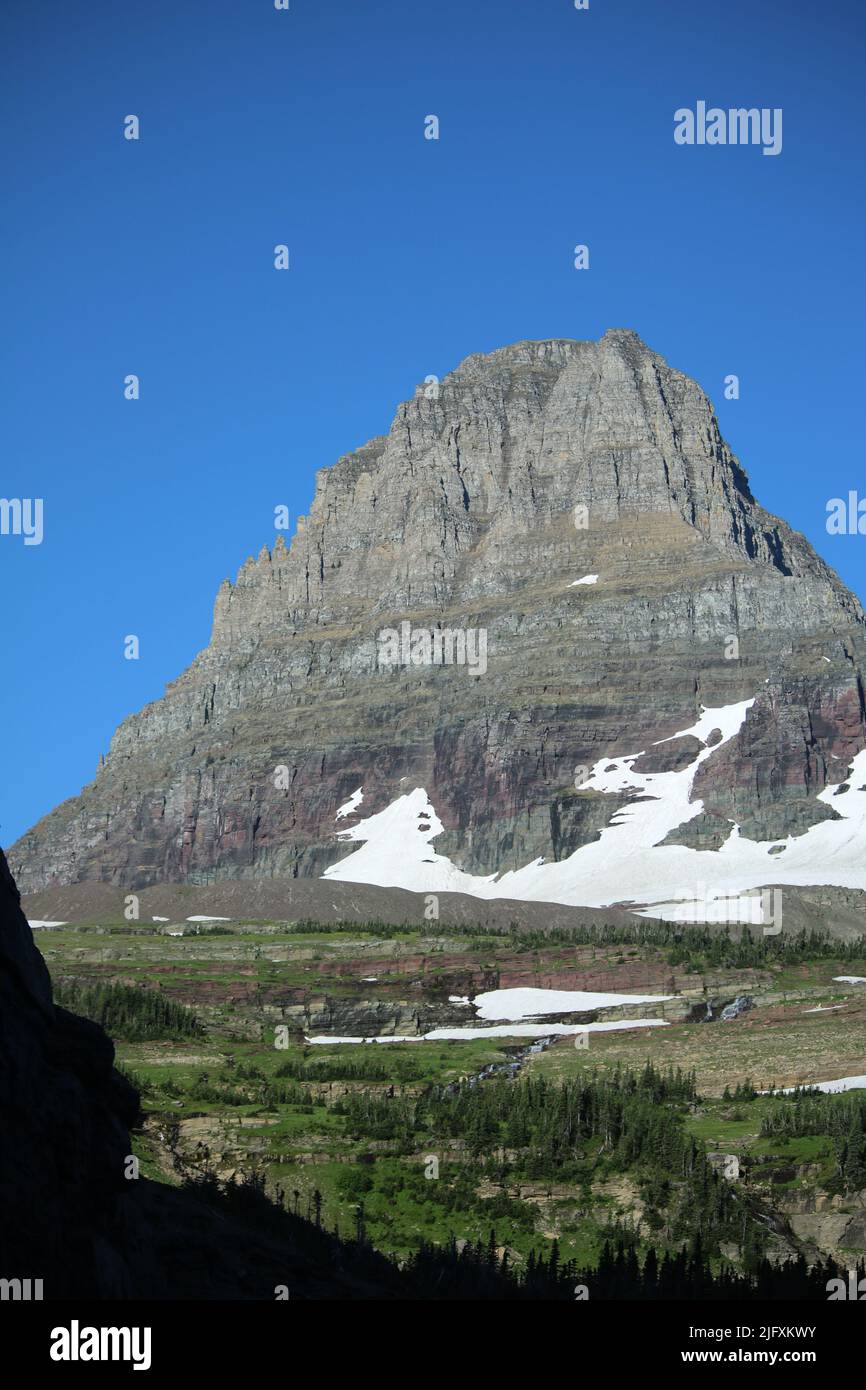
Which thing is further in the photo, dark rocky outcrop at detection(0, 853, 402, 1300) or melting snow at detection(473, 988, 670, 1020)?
melting snow at detection(473, 988, 670, 1020)

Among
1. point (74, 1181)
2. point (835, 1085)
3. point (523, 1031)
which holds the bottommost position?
point (835, 1085)

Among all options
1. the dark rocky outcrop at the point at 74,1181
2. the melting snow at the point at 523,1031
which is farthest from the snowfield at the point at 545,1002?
the dark rocky outcrop at the point at 74,1181

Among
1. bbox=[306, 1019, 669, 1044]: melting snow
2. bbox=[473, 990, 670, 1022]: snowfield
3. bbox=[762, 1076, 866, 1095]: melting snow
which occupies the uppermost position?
bbox=[473, 990, 670, 1022]: snowfield

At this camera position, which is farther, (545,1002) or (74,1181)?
(545,1002)

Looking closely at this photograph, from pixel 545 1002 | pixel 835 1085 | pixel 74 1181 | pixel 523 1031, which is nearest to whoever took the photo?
pixel 74 1181

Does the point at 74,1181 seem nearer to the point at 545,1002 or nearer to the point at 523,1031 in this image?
the point at 523,1031

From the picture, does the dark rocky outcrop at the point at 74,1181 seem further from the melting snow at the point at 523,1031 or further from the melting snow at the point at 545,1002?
the melting snow at the point at 545,1002

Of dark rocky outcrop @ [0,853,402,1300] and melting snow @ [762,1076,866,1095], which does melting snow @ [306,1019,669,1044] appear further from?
dark rocky outcrop @ [0,853,402,1300]

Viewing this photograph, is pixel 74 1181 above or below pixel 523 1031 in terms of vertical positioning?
above

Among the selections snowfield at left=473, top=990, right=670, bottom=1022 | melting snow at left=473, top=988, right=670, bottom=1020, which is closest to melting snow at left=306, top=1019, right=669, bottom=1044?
snowfield at left=473, top=990, right=670, bottom=1022

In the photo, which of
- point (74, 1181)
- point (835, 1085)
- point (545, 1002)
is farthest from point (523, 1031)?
point (74, 1181)

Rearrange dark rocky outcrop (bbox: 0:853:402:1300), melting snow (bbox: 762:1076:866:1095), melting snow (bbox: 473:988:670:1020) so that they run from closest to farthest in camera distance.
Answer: dark rocky outcrop (bbox: 0:853:402:1300) < melting snow (bbox: 762:1076:866:1095) < melting snow (bbox: 473:988:670:1020)

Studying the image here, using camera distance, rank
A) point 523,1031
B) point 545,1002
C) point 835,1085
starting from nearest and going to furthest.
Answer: point 835,1085
point 523,1031
point 545,1002
